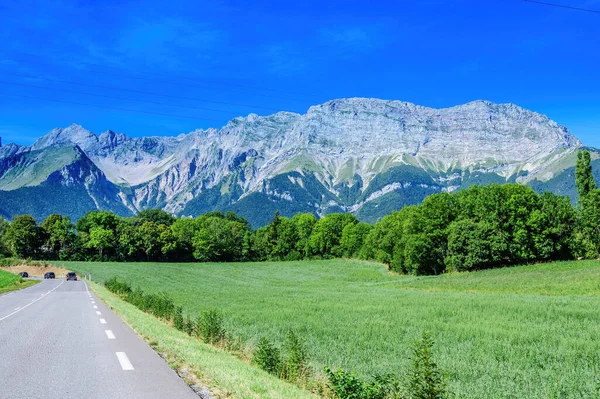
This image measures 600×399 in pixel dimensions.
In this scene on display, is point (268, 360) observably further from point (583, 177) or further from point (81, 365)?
point (583, 177)

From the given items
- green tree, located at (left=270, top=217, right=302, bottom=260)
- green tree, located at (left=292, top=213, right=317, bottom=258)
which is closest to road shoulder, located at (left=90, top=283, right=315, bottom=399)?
green tree, located at (left=270, top=217, right=302, bottom=260)

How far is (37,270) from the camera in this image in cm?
9044

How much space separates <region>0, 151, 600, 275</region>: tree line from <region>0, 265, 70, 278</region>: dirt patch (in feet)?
114

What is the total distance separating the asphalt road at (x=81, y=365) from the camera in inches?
322

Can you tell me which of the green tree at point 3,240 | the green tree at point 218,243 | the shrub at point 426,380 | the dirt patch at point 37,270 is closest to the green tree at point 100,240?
the green tree at point 3,240

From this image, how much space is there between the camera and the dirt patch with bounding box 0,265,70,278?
289ft

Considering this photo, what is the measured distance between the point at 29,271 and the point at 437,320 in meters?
93.4

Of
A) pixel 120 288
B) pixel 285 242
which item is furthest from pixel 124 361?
pixel 285 242

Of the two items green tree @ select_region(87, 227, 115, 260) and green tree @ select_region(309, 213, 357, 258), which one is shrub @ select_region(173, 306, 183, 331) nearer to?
green tree @ select_region(87, 227, 115, 260)

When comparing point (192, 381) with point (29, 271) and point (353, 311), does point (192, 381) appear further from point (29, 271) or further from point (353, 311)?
point (29, 271)

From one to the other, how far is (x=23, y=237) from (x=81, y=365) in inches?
5216

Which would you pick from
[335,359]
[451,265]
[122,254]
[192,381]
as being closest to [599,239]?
[451,265]

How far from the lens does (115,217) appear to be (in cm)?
14162

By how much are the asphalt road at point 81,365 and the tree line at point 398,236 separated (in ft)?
225
